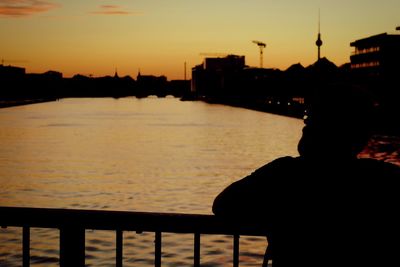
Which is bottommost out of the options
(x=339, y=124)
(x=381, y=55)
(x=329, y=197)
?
(x=329, y=197)

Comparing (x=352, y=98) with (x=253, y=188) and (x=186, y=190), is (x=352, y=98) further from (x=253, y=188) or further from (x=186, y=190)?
(x=186, y=190)

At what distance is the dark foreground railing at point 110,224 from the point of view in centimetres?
441

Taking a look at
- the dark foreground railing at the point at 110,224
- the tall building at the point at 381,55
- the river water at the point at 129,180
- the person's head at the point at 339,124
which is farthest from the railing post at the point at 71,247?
the tall building at the point at 381,55

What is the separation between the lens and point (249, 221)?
9.24 ft

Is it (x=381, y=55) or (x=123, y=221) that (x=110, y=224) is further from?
(x=381, y=55)

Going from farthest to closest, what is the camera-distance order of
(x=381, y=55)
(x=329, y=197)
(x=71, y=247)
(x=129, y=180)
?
(x=381, y=55), (x=129, y=180), (x=71, y=247), (x=329, y=197)

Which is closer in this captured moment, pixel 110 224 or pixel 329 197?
pixel 329 197

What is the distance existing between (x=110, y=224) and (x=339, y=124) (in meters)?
2.15

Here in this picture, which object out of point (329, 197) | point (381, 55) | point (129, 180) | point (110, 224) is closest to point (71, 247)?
point (110, 224)

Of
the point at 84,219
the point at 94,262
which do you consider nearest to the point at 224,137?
the point at 94,262

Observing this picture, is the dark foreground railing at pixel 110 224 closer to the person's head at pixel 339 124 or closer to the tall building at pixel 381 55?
the person's head at pixel 339 124

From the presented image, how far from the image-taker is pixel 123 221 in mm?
4445

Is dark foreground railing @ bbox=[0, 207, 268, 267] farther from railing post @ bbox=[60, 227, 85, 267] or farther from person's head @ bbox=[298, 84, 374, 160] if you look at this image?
person's head @ bbox=[298, 84, 374, 160]

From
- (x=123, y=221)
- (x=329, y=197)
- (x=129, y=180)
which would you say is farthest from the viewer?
(x=129, y=180)
